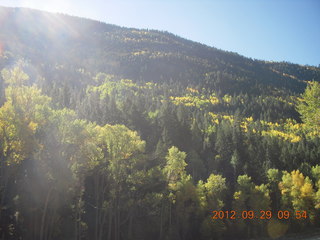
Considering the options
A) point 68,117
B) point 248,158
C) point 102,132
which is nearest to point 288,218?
point 248,158

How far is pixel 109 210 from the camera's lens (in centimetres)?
4822

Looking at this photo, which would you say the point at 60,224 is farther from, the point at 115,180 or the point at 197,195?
the point at 197,195

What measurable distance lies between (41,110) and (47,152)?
5.53 meters
